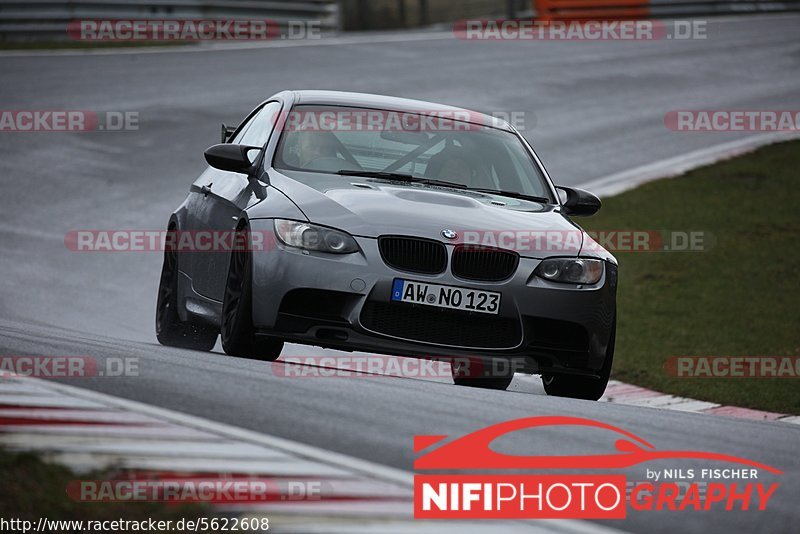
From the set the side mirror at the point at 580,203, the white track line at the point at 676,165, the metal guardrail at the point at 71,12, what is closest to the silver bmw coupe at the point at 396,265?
the side mirror at the point at 580,203

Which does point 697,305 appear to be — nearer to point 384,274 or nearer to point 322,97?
point 322,97

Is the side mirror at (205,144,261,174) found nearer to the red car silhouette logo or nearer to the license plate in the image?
the license plate

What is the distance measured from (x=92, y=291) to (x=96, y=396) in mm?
6826

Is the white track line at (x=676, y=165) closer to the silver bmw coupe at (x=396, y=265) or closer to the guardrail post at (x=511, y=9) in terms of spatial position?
the silver bmw coupe at (x=396, y=265)

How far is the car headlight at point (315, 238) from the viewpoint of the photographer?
257 inches

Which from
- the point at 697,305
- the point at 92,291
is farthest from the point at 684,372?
the point at 92,291

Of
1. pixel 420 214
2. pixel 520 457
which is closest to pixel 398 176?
pixel 420 214

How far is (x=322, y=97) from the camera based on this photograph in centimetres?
816

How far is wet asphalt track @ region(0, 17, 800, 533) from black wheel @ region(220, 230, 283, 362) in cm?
26

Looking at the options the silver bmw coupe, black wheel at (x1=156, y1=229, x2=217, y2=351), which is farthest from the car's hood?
black wheel at (x1=156, y1=229, x2=217, y2=351)

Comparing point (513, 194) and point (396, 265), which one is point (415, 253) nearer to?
point (396, 265)

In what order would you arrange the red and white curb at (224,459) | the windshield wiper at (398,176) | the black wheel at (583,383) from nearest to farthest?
the red and white curb at (224,459) < the black wheel at (583,383) < the windshield wiper at (398,176)

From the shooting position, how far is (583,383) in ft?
24.0

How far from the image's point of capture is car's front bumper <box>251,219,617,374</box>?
256 inches
